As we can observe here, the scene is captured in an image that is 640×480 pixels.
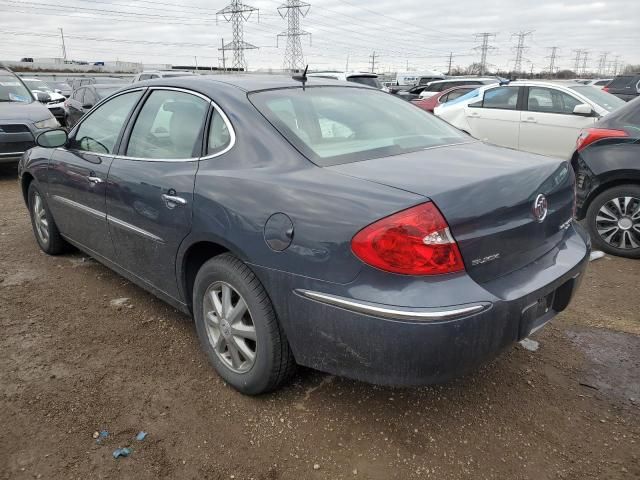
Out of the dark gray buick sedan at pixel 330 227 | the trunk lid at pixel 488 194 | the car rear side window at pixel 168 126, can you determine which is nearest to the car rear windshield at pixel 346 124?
the dark gray buick sedan at pixel 330 227

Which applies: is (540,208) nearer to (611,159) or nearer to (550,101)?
(611,159)

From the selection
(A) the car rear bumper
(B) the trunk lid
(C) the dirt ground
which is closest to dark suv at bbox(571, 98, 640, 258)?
(C) the dirt ground

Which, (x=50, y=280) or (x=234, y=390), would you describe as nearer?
(x=234, y=390)

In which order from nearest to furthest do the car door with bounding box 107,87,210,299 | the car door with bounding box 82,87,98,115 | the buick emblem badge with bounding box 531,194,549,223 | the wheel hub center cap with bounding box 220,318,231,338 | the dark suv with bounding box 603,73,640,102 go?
1. the buick emblem badge with bounding box 531,194,549,223
2. the wheel hub center cap with bounding box 220,318,231,338
3. the car door with bounding box 107,87,210,299
4. the car door with bounding box 82,87,98,115
5. the dark suv with bounding box 603,73,640,102

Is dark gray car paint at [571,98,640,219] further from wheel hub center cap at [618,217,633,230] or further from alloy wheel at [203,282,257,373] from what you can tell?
alloy wheel at [203,282,257,373]

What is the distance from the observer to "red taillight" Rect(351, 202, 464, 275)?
76.9 inches

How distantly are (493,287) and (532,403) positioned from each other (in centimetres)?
90

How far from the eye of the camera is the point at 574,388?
9.05ft

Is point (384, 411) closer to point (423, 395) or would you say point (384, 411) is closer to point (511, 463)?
point (423, 395)

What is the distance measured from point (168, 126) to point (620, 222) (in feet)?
13.4

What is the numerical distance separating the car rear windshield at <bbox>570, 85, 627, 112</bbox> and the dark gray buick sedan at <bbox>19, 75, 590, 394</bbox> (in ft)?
19.8

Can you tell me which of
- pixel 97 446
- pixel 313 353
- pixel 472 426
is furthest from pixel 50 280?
pixel 472 426

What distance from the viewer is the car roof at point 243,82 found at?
2.88 metres

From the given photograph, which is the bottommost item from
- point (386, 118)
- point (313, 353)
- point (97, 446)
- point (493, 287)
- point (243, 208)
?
point (97, 446)
